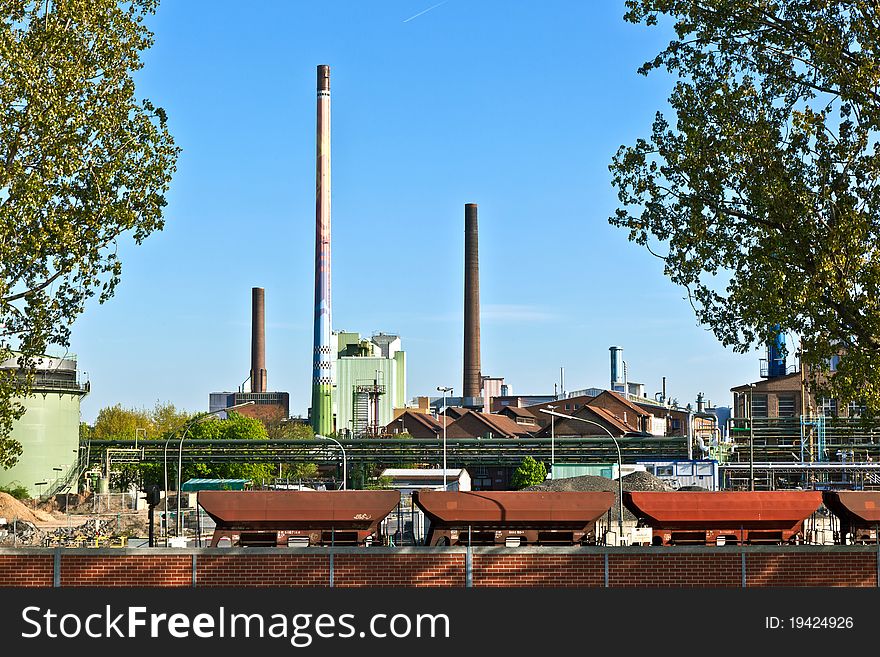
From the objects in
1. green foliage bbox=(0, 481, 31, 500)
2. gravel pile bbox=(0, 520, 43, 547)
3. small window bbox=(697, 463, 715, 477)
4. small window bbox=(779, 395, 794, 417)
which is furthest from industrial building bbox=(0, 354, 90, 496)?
small window bbox=(779, 395, 794, 417)

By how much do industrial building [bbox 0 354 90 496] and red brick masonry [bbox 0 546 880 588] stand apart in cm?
5174

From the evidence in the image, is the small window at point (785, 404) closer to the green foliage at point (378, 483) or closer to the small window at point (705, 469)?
the small window at point (705, 469)

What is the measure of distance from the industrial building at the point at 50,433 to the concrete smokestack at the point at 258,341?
5085 centimetres

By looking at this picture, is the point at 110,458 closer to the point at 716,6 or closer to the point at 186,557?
the point at 186,557

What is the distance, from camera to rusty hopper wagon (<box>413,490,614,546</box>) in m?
Result: 32.8

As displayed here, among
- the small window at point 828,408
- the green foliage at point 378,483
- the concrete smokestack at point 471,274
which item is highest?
the concrete smokestack at point 471,274

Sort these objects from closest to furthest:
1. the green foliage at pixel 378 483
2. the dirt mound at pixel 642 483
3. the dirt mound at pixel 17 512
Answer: the dirt mound at pixel 642 483 → the dirt mound at pixel 17 512 → the green foliage at pixel 378 483

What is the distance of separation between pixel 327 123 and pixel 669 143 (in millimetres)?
80655

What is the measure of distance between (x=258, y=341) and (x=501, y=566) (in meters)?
115

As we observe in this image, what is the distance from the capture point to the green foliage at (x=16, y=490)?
7656 centimetres

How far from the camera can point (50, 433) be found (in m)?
80.2

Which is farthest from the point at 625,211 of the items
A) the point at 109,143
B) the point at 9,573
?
the point at 9,573

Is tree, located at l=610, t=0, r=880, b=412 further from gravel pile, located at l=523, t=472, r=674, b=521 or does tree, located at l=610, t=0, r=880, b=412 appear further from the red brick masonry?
gravel pile, located at l=523, t=472, r=674, b=521

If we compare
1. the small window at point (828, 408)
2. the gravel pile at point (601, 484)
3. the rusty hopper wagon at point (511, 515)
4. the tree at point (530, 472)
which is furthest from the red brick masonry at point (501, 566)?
the small window at point (828, 408)
